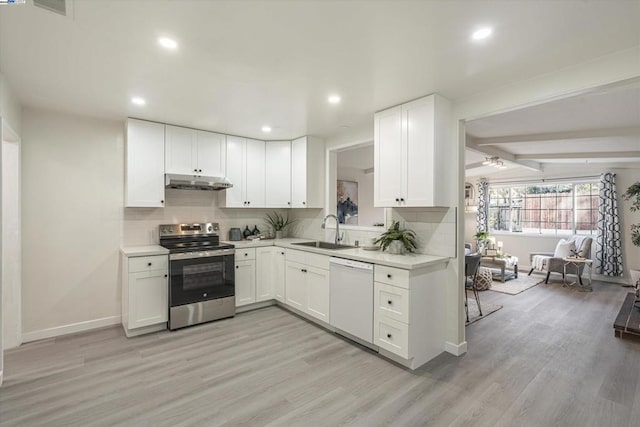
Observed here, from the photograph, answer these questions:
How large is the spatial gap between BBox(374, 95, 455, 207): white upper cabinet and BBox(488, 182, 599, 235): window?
6.24 meters

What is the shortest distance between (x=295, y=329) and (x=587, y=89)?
3.53 meters

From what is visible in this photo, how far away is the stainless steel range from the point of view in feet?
11.7

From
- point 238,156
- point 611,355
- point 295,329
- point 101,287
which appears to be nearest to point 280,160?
point 238,156

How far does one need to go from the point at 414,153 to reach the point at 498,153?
3312mm

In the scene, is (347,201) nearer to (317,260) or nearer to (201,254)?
(317,260)

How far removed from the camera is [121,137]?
12.6ft

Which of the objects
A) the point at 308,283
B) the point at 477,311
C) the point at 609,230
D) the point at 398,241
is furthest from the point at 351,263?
the point at 609,230

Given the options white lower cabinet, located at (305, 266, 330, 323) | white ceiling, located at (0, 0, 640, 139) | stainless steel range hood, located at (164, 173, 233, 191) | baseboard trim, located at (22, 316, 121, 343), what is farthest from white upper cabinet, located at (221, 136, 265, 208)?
baseboard trim, located at (22, 316, 121, 343)

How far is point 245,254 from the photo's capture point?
4211 millimetres

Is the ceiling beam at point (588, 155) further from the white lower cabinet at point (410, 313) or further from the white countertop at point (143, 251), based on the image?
the white countertop at point (143, 251)

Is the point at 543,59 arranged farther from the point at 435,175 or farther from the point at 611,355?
the point at 611,355

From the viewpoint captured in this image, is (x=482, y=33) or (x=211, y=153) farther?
(x=211, y=153)

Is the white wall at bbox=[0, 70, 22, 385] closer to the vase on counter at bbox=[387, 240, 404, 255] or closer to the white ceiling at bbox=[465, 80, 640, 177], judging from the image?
the vase on counter at bbox=[387, 240, 404, 255]

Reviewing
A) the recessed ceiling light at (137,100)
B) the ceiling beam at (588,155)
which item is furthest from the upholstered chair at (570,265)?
the recessed ceiling light at (137,100)
